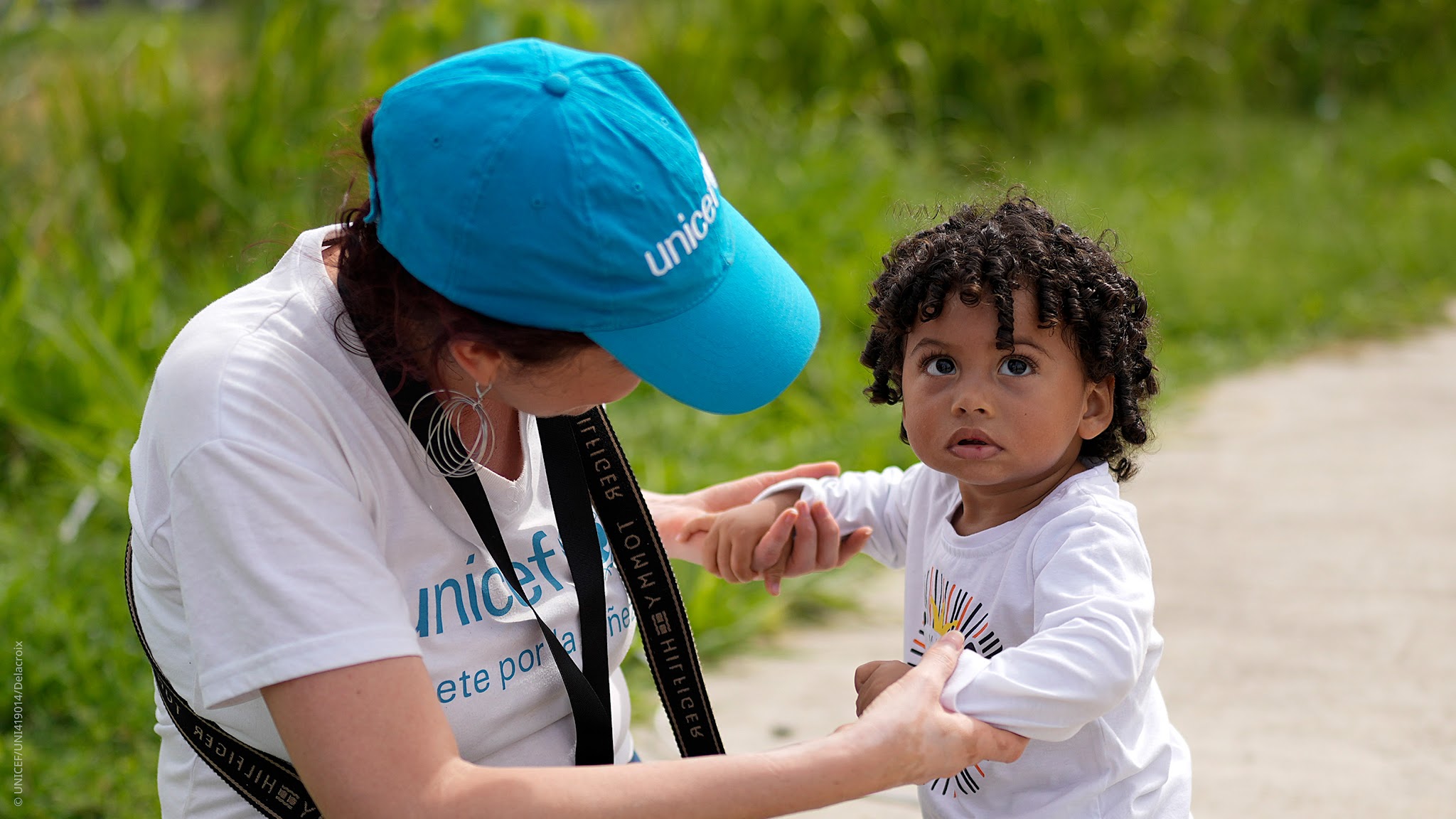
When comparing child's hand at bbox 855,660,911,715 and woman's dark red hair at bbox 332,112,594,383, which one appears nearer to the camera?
woman's dark red hair at bbox 332,112,594,383

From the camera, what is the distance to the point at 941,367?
1.72 m

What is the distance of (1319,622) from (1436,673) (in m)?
0.32

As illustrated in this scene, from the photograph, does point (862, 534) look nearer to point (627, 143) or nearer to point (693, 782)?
point (693, 782)

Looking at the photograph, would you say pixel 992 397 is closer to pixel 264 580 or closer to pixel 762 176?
pixel 264 580

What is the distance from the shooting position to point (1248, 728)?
286 cm

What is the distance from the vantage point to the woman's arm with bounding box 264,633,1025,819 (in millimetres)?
1267

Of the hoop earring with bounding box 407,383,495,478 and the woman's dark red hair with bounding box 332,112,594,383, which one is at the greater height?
the woman's dark red hair with bounding box 332,112,594,383

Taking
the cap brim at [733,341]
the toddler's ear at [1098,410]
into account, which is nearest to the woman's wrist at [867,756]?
the cap brim at [733,341]

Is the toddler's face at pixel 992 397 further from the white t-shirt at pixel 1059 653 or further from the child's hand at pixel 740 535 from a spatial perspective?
the child's hand at pixel 740 535

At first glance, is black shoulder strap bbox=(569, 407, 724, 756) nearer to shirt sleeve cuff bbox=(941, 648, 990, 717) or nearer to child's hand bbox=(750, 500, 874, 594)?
child's hand bbox=(750, 500, 874, 594)

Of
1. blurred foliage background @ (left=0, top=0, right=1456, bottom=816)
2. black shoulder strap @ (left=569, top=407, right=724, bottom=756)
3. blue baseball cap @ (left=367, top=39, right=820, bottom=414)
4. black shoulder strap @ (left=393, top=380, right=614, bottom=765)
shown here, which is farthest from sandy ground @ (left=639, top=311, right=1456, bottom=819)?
blue baseball cap @ (left=367, top=39, right=820, bottom=414)

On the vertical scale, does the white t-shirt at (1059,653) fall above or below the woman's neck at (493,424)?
above

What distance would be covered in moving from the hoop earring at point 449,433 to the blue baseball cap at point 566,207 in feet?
0.57

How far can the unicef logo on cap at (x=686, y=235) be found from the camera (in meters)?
1.33
